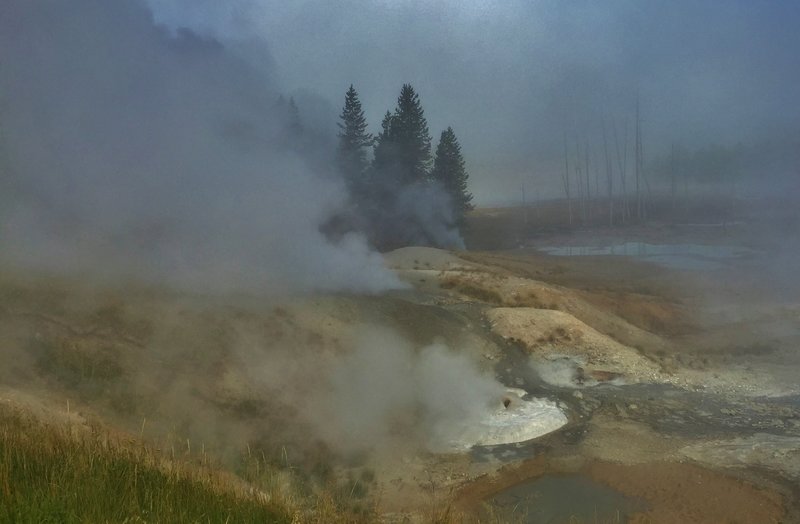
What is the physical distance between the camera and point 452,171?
48375 mm

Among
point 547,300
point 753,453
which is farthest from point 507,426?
point 547,300

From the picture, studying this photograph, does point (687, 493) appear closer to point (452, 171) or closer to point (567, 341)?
point (567, 341)

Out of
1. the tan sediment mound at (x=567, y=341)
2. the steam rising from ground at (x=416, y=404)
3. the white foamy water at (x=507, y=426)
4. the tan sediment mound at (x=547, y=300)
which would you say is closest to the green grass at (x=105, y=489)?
the steam rising from ground at (x=416, y=404)

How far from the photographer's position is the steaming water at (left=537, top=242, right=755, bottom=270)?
36.5m

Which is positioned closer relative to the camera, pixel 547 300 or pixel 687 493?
pixel 687 493

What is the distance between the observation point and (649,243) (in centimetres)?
5034

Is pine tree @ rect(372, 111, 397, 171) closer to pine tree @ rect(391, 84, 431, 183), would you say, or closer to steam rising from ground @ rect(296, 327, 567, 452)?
pine tree @ rect(391, 84, 431, 183)

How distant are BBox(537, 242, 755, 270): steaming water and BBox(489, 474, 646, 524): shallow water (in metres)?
28.9

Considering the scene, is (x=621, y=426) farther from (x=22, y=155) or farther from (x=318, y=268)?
(x=22, y=155)

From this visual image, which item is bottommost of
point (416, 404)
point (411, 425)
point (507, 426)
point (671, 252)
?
point (507, 426)

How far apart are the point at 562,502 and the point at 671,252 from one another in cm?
3928

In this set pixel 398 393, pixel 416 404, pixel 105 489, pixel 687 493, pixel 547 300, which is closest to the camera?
pixel 105 489

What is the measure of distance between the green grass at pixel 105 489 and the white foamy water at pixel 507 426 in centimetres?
665

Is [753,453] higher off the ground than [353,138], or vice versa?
[353,138]
